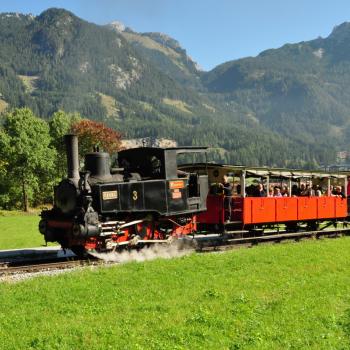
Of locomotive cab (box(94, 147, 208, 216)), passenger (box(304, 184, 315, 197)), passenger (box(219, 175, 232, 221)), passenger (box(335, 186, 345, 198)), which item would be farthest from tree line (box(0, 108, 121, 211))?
passenger (box(219, 175, 232, 221))

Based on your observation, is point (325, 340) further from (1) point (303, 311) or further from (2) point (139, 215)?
(2) point (139, 215)

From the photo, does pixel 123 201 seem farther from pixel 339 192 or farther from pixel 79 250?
pixel 339 192

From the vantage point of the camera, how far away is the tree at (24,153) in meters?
52.7

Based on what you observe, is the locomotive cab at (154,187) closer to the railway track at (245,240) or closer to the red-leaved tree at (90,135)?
the railway track at (245,240)

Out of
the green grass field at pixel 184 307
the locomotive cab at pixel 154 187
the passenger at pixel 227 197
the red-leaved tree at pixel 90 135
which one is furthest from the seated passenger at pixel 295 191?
the red-leaved tree at pixel 90 135

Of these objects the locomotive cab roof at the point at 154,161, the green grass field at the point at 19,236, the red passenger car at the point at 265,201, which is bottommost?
the green grass field at the point at 19,236

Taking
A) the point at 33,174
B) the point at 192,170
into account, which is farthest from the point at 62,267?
the point at 33,174

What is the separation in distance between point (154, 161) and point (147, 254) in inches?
137

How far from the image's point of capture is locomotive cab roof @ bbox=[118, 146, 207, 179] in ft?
58.4

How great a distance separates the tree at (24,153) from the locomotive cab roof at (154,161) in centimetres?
3670

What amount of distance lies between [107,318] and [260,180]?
45.2ft

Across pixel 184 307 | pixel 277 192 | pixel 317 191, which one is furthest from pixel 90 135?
pixel 184 307

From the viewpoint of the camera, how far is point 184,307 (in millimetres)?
10227

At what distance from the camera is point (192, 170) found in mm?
20906
